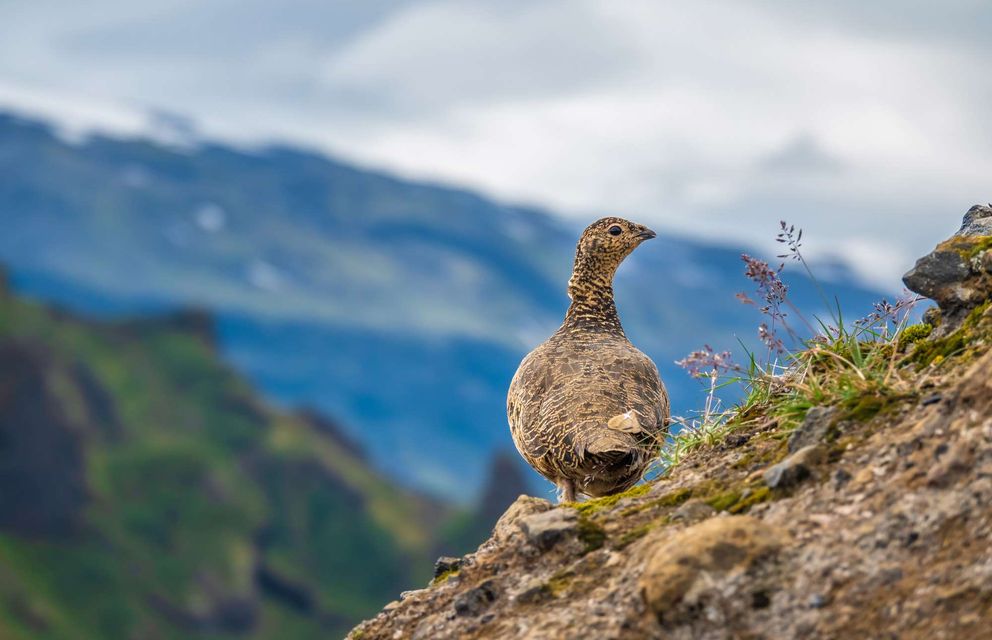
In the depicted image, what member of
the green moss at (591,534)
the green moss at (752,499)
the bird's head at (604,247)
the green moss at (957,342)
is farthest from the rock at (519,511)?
the bird's head at (604,247)

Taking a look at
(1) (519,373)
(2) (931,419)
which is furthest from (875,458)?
(1) (519,373)

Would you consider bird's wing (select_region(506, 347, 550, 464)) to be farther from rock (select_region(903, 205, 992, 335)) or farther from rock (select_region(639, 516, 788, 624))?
rock (select_region(639, 516, 788, 624))

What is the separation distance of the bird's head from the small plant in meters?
5.55

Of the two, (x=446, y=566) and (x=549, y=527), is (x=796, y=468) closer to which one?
(x=549, y=527)

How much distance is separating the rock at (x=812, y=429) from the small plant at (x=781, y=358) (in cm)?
69

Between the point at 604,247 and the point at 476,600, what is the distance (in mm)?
8652

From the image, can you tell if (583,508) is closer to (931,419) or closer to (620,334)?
(931,419)

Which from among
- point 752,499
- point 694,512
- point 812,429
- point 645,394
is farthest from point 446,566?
point 645,394

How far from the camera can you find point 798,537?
8.28 metres

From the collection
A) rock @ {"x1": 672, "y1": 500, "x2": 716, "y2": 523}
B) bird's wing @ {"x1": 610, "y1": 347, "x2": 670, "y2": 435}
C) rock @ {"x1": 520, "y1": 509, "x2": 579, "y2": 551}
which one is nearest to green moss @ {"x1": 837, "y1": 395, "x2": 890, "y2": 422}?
rock @ {"x1": 672, "y1": 500, "x2": 716, "y2": 523}

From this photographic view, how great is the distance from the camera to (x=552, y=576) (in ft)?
31.0

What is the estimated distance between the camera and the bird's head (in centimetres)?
1770

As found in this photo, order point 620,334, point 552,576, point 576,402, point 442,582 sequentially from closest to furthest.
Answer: point 552,576, point 442,582, point 576,402, point 620,334

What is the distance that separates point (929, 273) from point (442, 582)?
4035mm
